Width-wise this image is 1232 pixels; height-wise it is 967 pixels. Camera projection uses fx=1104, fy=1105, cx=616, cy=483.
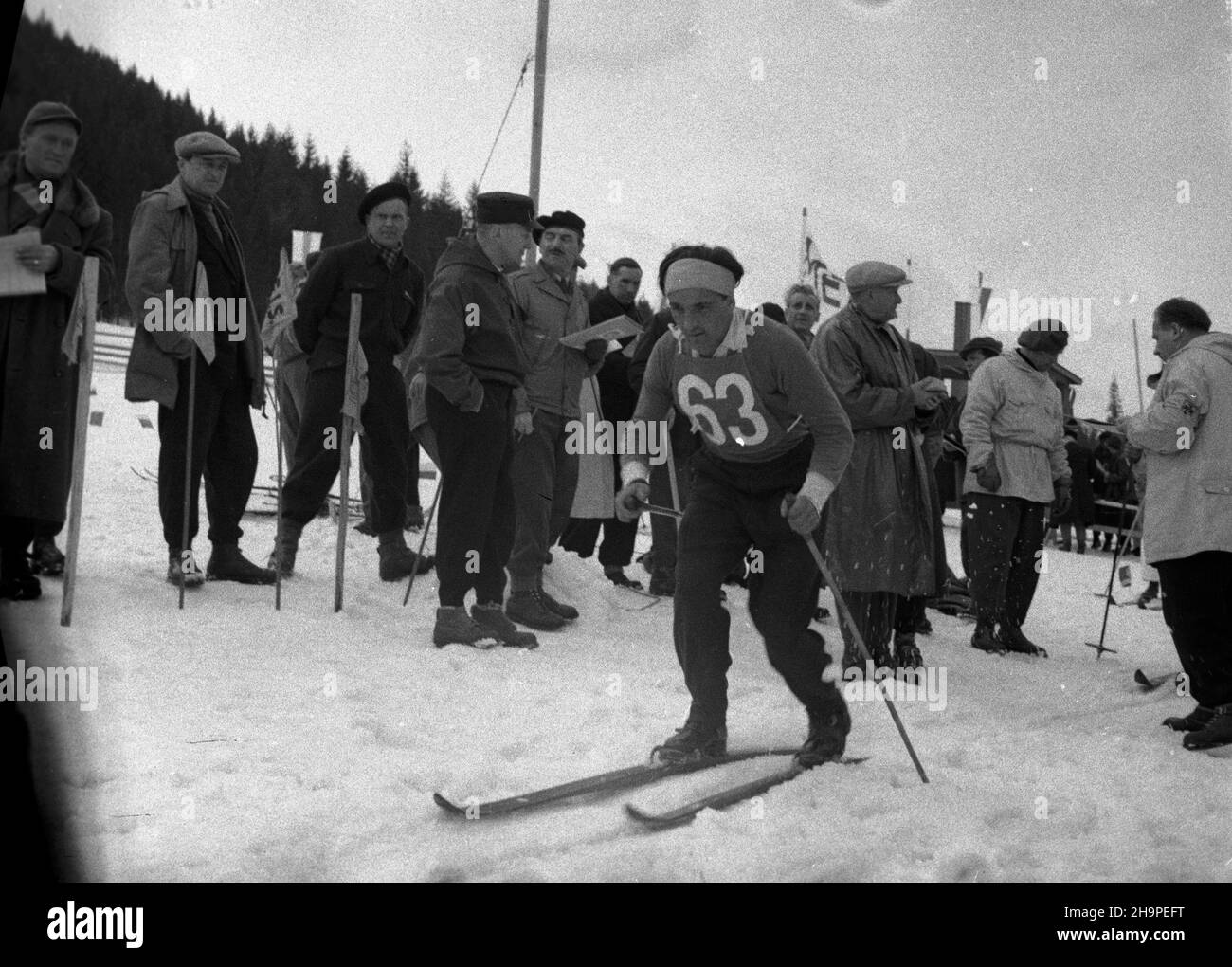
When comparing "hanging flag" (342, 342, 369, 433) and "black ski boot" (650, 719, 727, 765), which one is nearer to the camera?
"black ski boot" (650, 719, 727, 765)

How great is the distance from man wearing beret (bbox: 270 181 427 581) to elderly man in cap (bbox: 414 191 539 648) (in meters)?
0.59

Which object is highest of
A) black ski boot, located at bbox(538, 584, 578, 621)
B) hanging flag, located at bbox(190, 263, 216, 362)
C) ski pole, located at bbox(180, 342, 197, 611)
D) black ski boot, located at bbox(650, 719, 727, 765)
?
hanging flag, located at bbox(190, 263, 216, 362)

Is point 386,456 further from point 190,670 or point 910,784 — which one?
point 910,784

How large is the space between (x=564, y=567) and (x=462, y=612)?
158 centimetres

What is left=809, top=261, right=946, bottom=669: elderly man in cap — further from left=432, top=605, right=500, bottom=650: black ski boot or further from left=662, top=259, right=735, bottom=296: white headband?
left=662, top=259, right=735, bottom=296: white headband

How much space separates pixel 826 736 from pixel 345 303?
114 inches

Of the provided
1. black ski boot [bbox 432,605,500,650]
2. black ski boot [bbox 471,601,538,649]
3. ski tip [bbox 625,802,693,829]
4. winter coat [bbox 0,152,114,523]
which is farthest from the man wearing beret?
ski tip [bbox 625,802,693,829]

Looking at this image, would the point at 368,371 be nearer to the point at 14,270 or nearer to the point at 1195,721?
the point at 14,270

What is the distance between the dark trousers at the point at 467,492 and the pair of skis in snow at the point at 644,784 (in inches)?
61.6

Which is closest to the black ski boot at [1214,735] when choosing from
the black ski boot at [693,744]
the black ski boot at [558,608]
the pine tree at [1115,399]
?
the pine tree at [1115,399]

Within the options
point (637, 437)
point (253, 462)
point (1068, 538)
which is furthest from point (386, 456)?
point (1068, 538)

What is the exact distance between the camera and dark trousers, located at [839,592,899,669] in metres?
4.54

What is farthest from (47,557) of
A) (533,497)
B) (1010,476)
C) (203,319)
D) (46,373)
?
→ (1010,476)

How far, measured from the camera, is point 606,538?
18.9 ft
